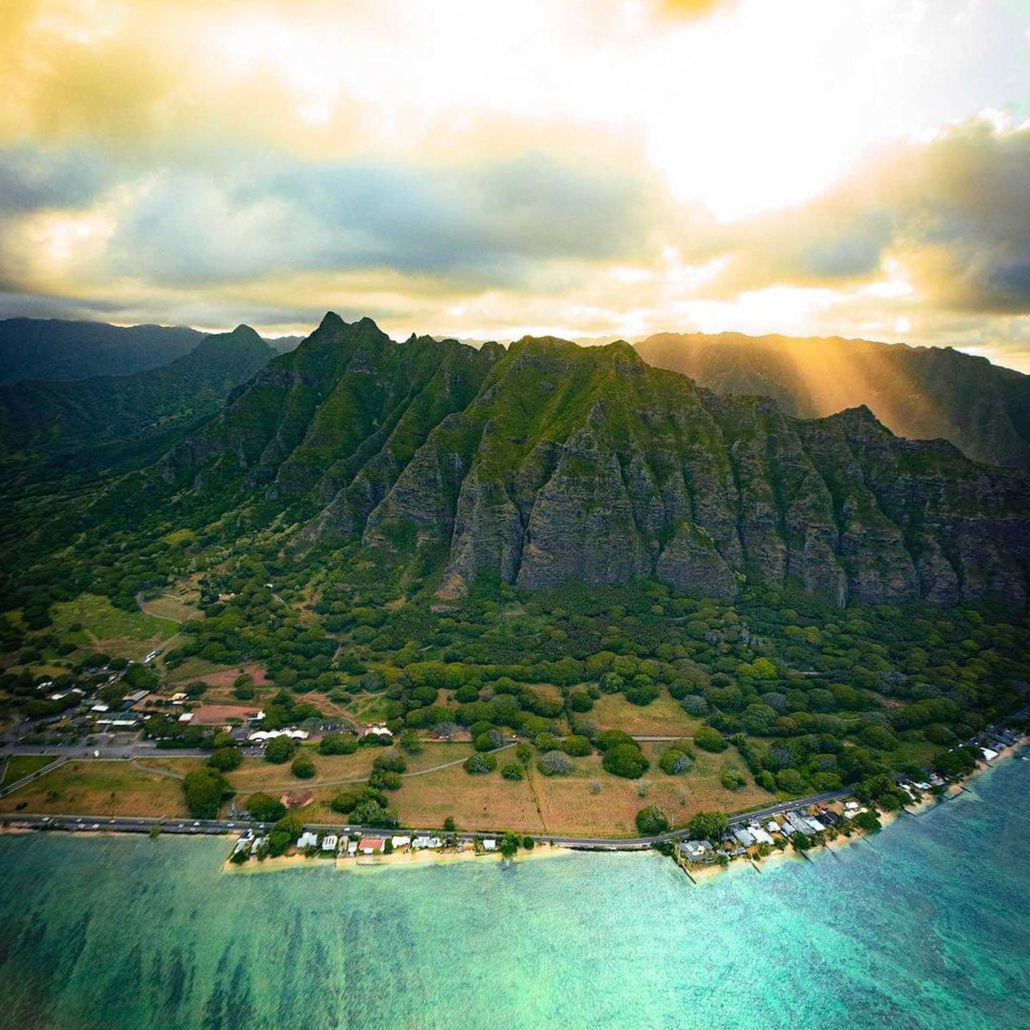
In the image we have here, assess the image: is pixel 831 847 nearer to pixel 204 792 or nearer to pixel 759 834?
pixel 759 834

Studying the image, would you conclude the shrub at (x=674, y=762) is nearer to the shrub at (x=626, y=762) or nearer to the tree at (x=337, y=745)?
the shrub at (x=626, y=762)

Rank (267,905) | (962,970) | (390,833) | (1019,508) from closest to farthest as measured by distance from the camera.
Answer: (962,970), (267,905), (390,833), (1019,508)

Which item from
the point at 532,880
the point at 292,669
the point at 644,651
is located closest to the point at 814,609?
the point at 644,651

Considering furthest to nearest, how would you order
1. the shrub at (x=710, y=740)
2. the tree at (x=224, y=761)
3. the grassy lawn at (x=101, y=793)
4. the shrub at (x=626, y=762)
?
the shrub at (x=710, y=740), the shrub at (x=626, y=762), the tree at (x=224, y=761), the grassy lawn at (x=101, y=793)

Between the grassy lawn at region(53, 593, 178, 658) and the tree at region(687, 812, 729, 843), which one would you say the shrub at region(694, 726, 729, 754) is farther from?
the grassy lawn at region(53, 593, 178, 658)

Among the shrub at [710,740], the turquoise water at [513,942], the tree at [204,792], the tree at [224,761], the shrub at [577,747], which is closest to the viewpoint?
the turquoise water at [513,942]

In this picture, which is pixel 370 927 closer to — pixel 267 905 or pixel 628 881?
pixel 267 905

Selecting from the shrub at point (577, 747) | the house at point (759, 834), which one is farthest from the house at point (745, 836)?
the shrub at point (577, 747)
